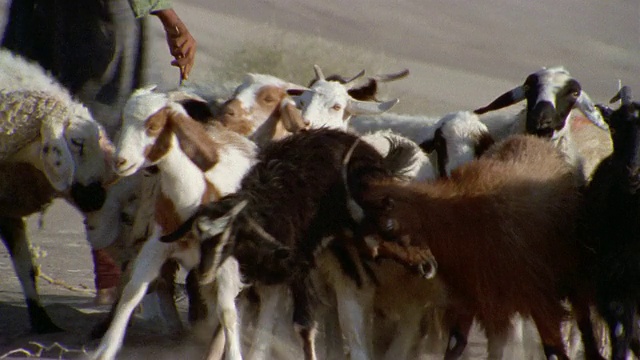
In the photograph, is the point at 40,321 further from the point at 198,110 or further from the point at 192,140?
the point at 192,140

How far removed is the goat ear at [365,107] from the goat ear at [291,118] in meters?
0.92

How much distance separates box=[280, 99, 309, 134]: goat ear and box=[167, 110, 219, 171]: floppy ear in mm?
1267

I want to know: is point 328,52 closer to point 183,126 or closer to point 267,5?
point 183,126

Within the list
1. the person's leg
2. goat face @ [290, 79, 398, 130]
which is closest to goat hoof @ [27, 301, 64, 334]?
the person's leg

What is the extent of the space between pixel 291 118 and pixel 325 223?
1176mm

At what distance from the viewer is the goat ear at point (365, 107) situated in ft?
27.0

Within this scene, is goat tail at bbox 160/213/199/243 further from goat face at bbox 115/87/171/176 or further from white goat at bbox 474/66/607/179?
white goat at bbox 474/66/607/179

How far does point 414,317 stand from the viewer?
6977 mm

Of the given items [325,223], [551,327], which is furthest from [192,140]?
[551,327]

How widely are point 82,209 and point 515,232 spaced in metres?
2.98

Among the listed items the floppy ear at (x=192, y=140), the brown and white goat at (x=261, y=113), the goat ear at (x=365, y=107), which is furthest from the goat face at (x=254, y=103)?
the floppy ear at (x=192, y=140)

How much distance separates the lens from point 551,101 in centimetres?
777

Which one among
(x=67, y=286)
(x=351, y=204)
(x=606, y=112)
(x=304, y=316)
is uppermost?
(x=606, y=112)

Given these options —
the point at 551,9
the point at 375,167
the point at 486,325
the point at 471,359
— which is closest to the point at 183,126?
the point at 375,167
